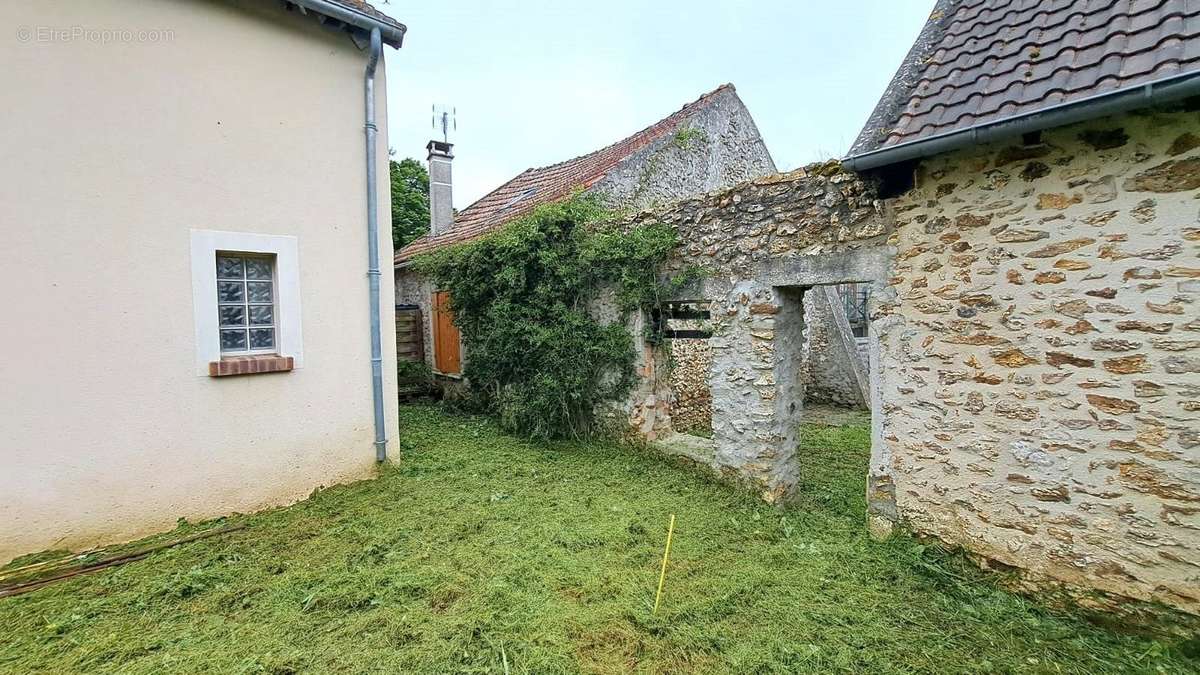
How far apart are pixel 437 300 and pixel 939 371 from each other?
799 cm

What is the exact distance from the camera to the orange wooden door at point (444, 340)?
877cm

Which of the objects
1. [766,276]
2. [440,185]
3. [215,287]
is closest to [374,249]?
[215,287]

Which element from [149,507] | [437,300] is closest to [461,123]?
[437,300]

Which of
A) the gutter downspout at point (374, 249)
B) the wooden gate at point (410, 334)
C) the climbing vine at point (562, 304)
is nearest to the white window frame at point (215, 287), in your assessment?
the gutter downspout at point (374, 249)

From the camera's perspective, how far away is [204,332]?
13.4 ft

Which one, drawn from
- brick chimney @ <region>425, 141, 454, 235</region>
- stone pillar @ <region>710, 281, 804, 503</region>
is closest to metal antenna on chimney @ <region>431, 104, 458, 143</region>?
brick chimney @ <region>425, 141, 454, 235</region>

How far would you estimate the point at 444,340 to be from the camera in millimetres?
9172

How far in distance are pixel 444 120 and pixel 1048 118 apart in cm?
1063

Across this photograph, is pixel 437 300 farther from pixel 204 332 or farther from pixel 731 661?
pixel 731 661

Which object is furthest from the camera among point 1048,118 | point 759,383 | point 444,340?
point 444,340

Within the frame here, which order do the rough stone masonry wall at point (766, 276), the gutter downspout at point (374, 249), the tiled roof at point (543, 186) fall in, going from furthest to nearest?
the tiled roof at point (543, 186)
the gutter downspout at point (374, 249)
the rough stone masonry wall at point (766, 276)

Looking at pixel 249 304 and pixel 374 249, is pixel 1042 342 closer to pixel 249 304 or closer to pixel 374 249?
pixel 374 249

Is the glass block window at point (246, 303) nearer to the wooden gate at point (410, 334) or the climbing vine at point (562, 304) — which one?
the climbing vine at point (562, 304)

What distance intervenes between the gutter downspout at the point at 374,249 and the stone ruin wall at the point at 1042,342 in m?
3.95
